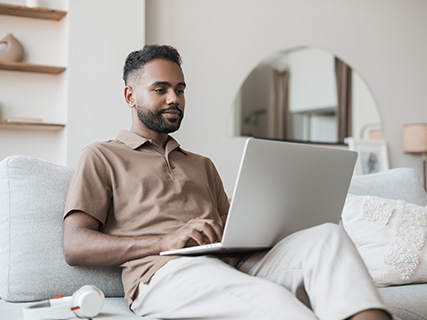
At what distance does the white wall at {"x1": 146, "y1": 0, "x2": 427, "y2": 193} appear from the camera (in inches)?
156

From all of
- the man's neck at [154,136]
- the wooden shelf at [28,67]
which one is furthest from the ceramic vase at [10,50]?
the man's neck at [154,136]

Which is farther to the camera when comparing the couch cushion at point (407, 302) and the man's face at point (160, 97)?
the man's face at point (160, 97)

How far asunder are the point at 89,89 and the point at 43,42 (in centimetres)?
48

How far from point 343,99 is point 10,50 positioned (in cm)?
263

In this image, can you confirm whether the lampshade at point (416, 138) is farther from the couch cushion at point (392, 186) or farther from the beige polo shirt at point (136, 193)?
the beige polo shirt at point (136, 193)

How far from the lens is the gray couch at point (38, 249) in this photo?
63.5 inches

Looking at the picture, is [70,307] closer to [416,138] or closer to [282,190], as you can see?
[282,190]

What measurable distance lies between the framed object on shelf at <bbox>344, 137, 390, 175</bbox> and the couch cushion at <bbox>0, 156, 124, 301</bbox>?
3168mm

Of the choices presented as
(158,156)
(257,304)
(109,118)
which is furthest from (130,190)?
(109,118)

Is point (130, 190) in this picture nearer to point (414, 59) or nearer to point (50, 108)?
point (50, 108)

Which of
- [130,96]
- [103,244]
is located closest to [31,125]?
[130,96]

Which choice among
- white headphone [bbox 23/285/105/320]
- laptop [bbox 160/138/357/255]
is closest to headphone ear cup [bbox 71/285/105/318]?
white headphone [bbox 23/285/105/320]

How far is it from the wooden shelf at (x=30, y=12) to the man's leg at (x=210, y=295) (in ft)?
8.07

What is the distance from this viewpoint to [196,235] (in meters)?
1.47
